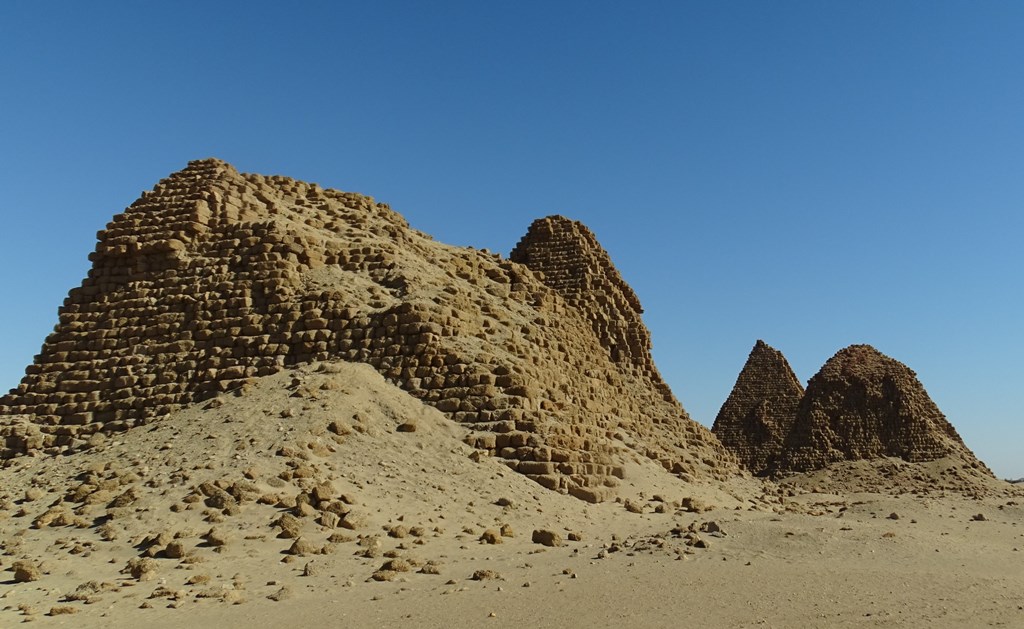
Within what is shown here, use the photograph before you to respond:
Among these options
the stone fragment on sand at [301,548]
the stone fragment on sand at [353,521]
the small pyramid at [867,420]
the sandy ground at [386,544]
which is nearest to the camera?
the sandy ground at [386,544]

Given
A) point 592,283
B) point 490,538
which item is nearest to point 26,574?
point 490,538

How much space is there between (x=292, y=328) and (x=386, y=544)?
23.9ft

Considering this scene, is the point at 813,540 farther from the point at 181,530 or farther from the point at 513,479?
the point at 181,530

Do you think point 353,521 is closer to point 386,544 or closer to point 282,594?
point 386,544

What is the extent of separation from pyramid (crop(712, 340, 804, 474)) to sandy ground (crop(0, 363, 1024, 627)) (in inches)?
1218

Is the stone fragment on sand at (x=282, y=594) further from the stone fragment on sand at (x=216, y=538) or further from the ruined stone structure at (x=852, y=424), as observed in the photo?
the ruined stone structure at (x=852, y=424)

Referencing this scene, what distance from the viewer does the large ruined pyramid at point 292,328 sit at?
53.2 feet

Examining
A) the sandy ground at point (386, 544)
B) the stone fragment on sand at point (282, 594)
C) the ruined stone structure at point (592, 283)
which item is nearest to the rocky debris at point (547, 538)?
the sandy ground at point (386, 544)

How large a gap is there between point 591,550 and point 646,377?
56.7 feet

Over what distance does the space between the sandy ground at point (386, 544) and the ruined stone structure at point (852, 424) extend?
28.4 metres

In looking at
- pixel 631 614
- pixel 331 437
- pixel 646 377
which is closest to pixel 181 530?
pixel 331 437

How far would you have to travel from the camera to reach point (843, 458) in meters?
44.1

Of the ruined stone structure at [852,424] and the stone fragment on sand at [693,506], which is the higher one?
the ruined stone structure at [852,424]

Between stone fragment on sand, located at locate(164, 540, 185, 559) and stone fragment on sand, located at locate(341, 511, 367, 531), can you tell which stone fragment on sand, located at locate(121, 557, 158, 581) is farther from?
stone fragment on sand, located at locate(341, 511, 367, 531)
